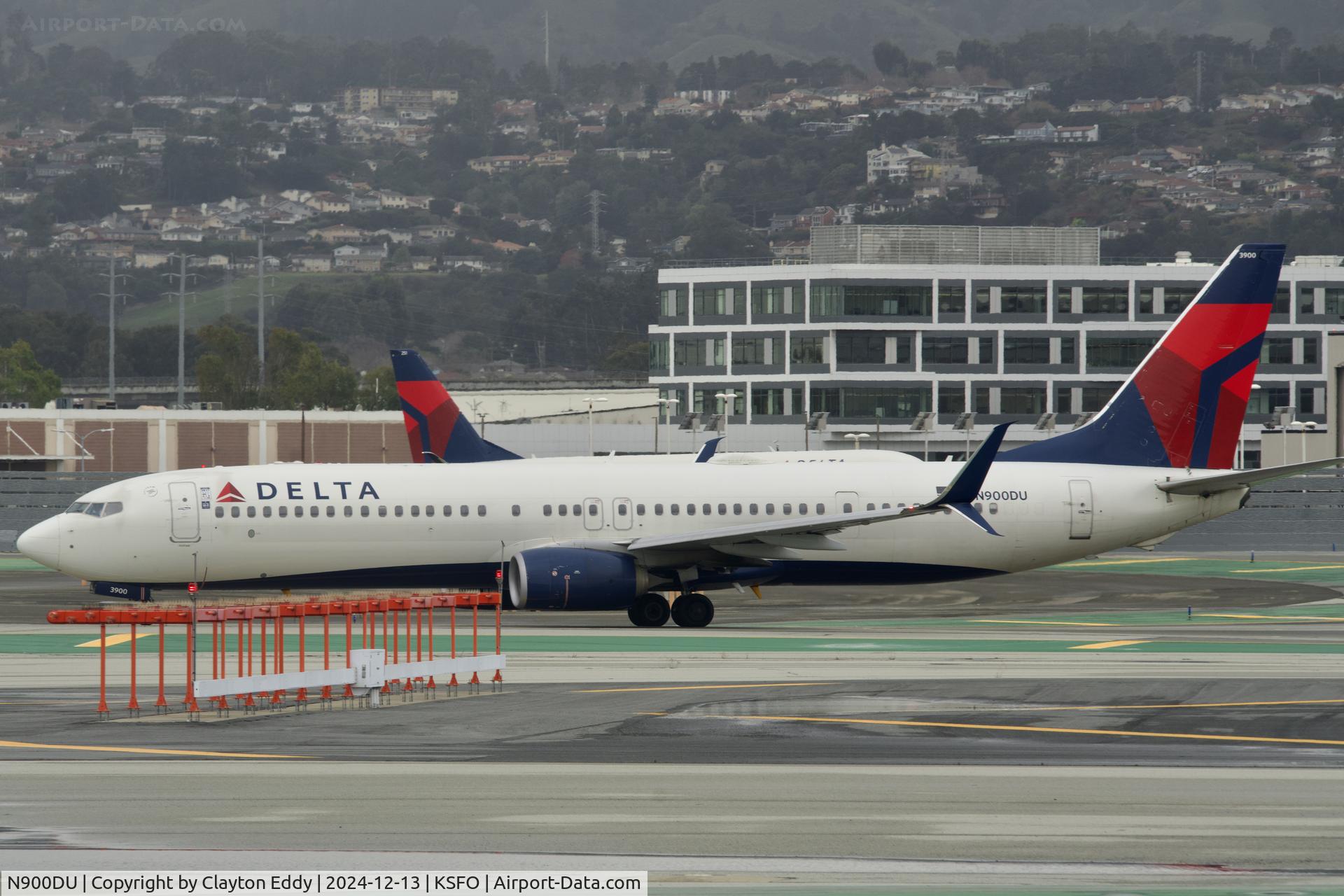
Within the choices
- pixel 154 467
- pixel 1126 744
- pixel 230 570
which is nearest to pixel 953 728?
pixel 1126 744

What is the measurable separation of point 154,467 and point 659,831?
104 meters

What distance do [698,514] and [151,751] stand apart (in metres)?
19.5

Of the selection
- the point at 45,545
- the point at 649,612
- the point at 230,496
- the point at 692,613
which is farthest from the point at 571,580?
the point at 45,545

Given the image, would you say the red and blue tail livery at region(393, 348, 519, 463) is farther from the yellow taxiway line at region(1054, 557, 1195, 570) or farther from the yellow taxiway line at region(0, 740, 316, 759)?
the yellow taxiway line at region(0, 740, 316, 759)

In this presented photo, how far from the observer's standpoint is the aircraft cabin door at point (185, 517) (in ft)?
121

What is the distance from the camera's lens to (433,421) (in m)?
52.8

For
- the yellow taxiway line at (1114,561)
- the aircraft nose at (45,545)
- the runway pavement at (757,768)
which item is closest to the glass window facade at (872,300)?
the yellow taxiway line at (1114,561)

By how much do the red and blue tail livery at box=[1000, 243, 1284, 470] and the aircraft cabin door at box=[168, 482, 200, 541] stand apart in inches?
685

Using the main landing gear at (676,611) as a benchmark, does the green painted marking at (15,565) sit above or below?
below

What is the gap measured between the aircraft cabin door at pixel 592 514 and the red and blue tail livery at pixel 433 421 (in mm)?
14168

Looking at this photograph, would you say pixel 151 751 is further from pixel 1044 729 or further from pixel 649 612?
pixel 649 612

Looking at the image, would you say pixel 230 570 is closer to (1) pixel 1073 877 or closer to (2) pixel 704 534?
(2) pixel 704 534

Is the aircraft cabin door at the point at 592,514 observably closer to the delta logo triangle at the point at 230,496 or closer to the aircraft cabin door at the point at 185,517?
the delta logo triangle at the point at 230,496

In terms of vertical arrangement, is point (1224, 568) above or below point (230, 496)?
below
